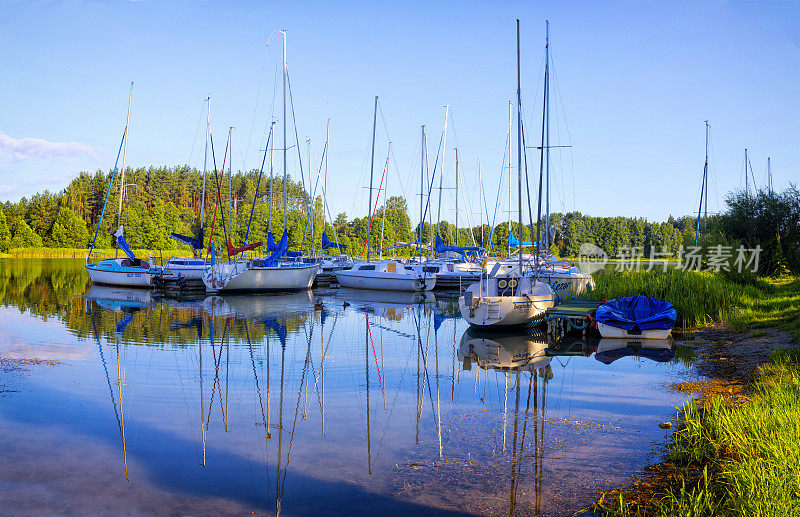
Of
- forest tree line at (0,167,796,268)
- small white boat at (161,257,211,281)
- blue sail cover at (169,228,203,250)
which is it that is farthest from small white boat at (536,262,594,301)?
forest tree line at (0,167,796,268)

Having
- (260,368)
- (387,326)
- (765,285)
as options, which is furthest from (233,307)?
(765,285)

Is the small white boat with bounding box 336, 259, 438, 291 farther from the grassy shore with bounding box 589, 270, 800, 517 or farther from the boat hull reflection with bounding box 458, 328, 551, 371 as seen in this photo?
the grassy shore with bounding box 589, 270, 800, 517

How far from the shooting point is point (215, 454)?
8.81 meters

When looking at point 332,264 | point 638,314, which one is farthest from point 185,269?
point 638,314

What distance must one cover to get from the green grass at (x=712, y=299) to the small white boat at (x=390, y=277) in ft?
50.6

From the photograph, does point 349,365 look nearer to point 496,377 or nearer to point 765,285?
point 496,377

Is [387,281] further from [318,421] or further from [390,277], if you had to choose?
[318,421]

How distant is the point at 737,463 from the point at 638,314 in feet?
45.9

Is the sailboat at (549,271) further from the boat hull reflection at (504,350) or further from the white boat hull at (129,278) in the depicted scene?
the white boat hull at (129,278)

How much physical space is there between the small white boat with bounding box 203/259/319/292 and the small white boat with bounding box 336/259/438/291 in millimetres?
4336

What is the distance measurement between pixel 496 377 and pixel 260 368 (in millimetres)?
5760

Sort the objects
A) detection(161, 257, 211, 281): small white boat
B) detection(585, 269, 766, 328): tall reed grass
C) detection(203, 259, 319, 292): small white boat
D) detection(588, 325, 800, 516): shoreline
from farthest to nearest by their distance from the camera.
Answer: detection(161, 257, 211, 281): small white boat → detection(203, 259, 319, 292): small white boat → detection(585, 269, 766, 328): tall reed grass → detection(588, 325, 800, 516): shoreline

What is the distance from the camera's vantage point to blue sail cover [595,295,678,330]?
1928 centimetres

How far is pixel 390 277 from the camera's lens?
4156 cm
